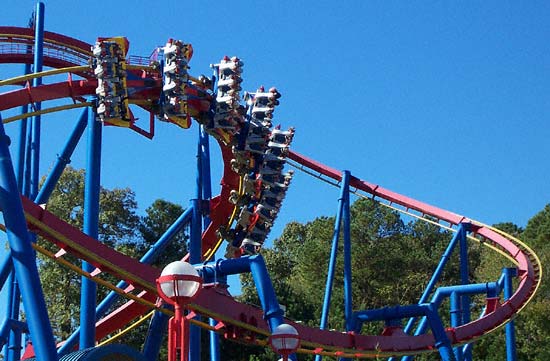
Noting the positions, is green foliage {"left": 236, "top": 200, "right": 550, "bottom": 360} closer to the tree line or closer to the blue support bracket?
the tree line

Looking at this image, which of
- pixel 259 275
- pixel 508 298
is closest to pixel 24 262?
pixel 259 275

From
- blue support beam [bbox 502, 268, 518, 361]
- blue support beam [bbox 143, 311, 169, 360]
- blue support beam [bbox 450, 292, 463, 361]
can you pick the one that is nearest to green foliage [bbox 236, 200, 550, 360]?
blue support beam [bbox 502, 268, 518, 361]

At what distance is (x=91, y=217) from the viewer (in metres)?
11.1

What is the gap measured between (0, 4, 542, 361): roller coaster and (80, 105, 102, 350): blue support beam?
14 mm

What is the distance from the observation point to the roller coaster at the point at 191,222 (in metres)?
10.4

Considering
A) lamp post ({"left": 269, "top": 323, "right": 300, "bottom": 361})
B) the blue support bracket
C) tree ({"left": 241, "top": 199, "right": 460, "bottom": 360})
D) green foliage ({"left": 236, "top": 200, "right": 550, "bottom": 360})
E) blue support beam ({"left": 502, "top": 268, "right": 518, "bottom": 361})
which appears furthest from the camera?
tree ({"left": 241, "top": 199, "right": 460, "bottom": 360})

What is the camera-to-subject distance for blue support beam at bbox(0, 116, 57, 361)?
831 centimetres

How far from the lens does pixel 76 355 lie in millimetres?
9086

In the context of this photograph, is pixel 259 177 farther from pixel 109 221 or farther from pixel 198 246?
pixel 109 221

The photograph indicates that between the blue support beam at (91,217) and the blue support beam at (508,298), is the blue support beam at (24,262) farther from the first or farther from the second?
the blue support beam at (508,298)

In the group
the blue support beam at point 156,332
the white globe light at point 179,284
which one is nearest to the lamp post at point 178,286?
the white globe light at point 179,284

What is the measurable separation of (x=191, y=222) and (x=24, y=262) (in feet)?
17.4

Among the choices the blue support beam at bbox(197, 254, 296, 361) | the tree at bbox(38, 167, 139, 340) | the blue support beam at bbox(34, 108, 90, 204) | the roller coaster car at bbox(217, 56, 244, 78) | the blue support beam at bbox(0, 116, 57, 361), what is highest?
→ the tree at bbox(38, 167, 139, 340)

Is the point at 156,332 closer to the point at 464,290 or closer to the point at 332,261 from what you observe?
the point at 332,261
